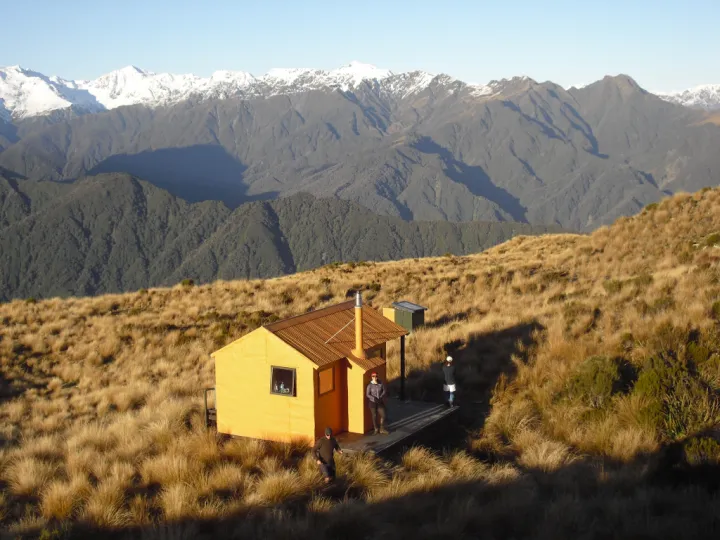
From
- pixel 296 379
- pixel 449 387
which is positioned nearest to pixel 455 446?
pixel 449 387

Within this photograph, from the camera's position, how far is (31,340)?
26625 millimetres

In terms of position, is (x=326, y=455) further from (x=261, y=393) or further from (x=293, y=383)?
(x=261, y=393)

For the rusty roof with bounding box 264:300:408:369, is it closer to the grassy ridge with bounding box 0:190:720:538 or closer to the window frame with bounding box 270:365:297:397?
the window frame with bounding box 270:365:297:397

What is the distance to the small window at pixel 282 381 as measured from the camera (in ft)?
44.8

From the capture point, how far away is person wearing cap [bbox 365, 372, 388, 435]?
1405 cm

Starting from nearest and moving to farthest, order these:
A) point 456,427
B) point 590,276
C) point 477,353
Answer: point 456,427, point 477,353, point 590,276

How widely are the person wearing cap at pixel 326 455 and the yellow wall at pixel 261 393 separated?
3.37 ft

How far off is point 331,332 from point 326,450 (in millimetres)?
3095

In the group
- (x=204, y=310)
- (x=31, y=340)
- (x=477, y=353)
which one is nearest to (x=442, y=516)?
(x=477, y=353)

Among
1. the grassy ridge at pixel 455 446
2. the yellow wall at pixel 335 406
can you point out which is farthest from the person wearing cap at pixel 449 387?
the yellow wall at pixel 335 406

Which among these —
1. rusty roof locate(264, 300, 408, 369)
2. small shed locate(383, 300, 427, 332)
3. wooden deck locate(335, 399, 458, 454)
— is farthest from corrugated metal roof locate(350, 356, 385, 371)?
small shed locate(383, 300, 427, 332)

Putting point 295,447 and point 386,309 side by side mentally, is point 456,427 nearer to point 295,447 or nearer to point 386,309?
point 295,447

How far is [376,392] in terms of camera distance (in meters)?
14.0

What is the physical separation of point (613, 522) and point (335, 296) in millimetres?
23740
